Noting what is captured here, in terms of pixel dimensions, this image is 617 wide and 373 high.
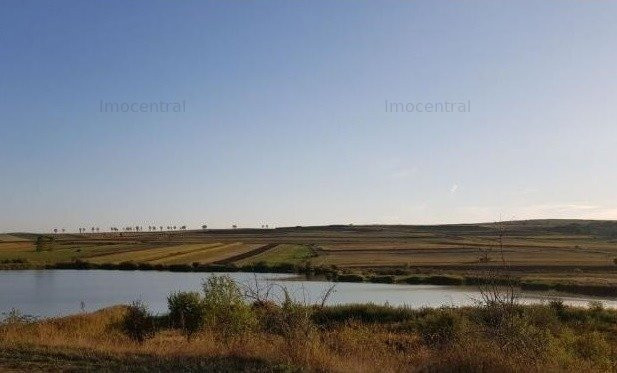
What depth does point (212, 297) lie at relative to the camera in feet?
66.6

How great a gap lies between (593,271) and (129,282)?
42415 mm

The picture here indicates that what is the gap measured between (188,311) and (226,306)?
372 cm

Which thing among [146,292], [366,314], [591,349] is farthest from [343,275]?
[591,349]

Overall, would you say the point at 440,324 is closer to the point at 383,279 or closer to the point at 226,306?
the point at 226,306

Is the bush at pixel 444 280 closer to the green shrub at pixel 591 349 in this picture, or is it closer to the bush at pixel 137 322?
the bush at pixel 137 322

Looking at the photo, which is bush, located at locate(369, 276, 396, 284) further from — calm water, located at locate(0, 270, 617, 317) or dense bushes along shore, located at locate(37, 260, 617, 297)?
calm water, located at locate(0, 270, 617, 317)

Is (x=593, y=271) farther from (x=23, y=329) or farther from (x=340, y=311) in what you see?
(x=23, y=329)

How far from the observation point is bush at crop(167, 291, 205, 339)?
21466mm

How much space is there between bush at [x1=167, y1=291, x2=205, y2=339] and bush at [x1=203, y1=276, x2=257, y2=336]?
A: 81 centimetres

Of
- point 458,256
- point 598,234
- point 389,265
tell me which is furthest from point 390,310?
point 598,234

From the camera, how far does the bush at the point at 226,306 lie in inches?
726

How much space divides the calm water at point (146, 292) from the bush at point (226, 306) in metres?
11.8

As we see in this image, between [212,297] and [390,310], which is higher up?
[212,297]

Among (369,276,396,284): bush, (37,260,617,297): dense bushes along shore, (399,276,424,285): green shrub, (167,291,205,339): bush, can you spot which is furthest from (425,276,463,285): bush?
(167,291,205,339): bush
